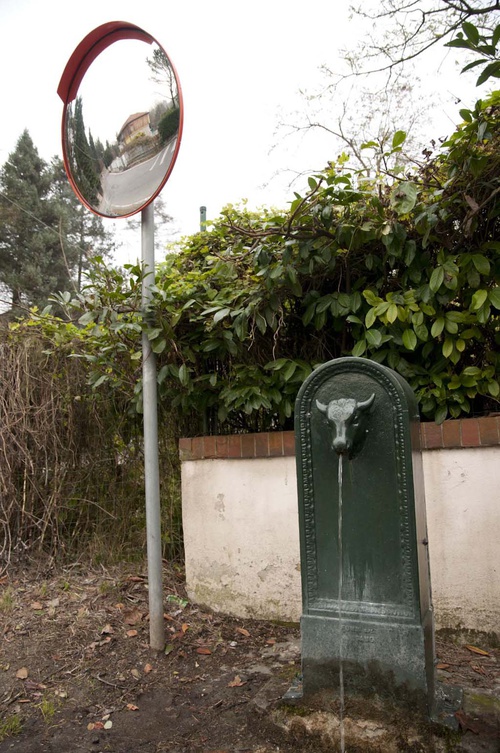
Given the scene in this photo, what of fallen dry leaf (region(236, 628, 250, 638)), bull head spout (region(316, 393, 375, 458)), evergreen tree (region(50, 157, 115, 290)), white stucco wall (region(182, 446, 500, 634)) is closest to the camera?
bull head spout (region(316, 393, 375, 458))

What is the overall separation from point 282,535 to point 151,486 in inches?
37.8

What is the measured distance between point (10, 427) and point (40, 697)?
2.08m

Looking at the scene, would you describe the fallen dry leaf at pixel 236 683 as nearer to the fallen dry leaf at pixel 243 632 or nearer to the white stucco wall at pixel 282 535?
the fallen dry leaf at pixel 243 632

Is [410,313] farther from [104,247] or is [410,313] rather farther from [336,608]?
[104,247]

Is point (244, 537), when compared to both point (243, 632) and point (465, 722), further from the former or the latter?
point (465, 722)

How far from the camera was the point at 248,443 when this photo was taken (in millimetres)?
3717

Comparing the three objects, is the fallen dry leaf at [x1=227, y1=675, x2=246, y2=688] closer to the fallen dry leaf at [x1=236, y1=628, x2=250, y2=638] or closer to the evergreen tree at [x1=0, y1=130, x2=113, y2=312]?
the fallen dry leaf at [x1=236, y1=628, x2=250, y2=638]

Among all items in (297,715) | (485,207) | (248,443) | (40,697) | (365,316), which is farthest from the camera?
(248,443)

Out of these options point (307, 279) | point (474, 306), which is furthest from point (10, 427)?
point (474, 306)

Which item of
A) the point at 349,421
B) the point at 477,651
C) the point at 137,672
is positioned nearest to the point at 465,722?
the point at 477,651

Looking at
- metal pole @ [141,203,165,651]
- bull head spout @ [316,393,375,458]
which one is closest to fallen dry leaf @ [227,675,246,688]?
metal pole @ [141,203,165,651]

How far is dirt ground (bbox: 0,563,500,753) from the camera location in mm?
2438

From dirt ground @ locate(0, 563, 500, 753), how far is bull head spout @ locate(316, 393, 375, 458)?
1198 millimetres

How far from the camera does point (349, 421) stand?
2.38 metres
